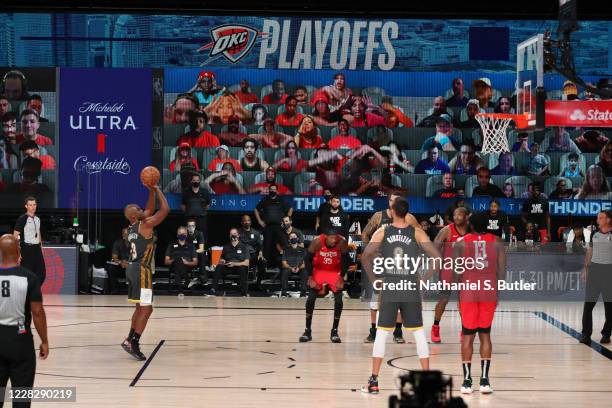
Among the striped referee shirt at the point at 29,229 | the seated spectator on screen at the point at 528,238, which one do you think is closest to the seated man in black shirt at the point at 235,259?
the striped referee shirt at the point at 29,229

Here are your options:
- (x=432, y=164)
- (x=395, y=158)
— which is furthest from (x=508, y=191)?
(x=395, y=158)

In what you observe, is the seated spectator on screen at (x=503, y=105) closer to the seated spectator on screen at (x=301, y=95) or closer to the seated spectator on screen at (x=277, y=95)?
the seated spectator on screen at (x=301, y=95)

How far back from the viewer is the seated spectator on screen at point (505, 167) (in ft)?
74.0

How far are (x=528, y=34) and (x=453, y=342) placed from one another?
10.6m

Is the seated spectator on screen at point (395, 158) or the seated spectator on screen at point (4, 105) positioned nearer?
the seated spectator on screen at point (4, 105)

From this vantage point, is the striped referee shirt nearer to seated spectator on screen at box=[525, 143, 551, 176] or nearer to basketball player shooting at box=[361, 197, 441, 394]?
basketball player shooting at box=[361, 197, 441, 394]

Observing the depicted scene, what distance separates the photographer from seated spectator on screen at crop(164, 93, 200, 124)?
74.0 feet

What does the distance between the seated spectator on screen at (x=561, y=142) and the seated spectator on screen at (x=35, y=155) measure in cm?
1082

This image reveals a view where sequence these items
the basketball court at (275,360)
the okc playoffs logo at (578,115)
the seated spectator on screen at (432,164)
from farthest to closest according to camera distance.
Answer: the seated spectator on screen at (432,164) < the okc playoffs logo at (578,115) < the basketball court at (275,360)

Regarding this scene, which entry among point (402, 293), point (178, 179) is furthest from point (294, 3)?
point (402, 293)

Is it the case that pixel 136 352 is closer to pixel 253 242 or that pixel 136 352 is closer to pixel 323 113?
pixel 253 242

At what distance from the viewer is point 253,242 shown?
2103 centimetres

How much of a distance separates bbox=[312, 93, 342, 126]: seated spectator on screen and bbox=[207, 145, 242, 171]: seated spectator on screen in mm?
1999

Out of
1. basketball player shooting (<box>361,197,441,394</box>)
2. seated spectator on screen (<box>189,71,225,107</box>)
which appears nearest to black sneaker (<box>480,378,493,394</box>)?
basketball player shooting (<box>361,197,441,394</box>)
